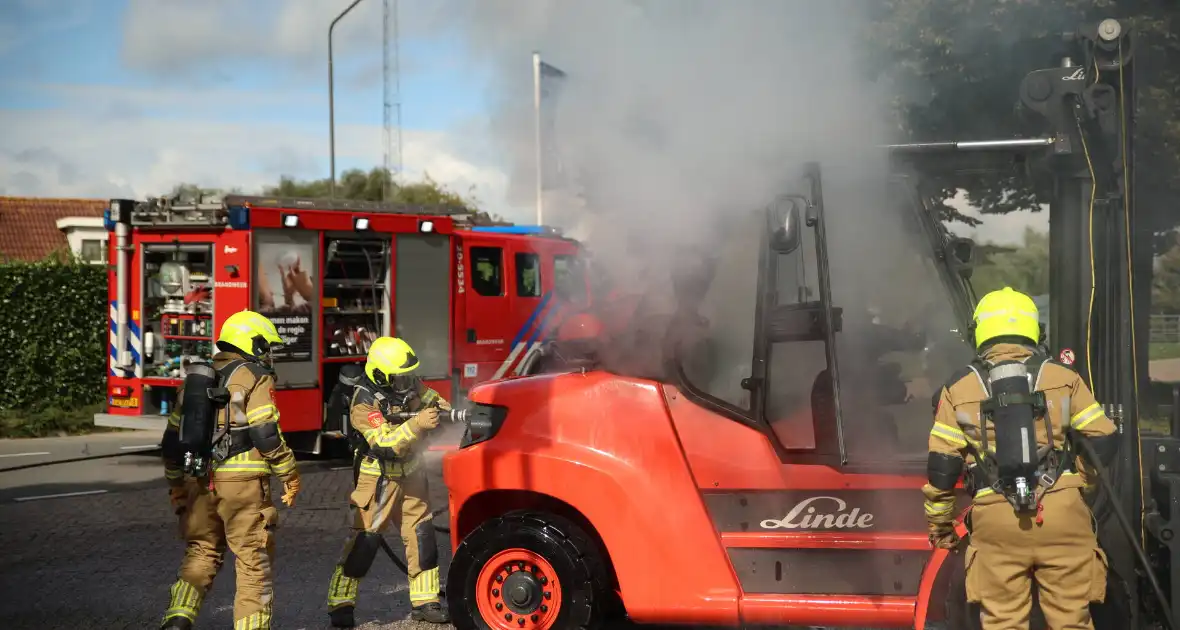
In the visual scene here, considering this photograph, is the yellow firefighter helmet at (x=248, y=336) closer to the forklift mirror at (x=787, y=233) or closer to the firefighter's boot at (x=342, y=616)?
the firefighter's boot at (x=342, y=616)

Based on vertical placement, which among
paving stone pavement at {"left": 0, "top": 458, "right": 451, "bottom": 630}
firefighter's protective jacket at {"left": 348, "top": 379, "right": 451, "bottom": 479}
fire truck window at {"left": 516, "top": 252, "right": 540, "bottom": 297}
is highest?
fire truck window at {"left": 516, "top": 252, "right": 540, "bottom": 297}

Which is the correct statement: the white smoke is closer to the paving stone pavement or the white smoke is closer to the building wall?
the paving stone pavement

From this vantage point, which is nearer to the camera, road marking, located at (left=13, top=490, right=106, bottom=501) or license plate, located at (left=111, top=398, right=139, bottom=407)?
road marking, located at (left=13, top=490, right=106, bottom=501)

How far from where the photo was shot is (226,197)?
1101 centimetres

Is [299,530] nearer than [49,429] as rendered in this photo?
Yes

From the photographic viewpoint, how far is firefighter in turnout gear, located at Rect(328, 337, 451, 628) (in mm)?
5660

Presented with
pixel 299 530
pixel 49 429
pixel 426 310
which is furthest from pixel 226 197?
pixel 49 429

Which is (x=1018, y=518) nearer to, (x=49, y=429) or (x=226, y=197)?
(x=226, y=197)

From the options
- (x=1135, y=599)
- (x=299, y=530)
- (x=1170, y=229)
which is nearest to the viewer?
(x=1135, y=599)

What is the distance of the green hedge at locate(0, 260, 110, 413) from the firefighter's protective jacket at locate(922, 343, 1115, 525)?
14.2 meters

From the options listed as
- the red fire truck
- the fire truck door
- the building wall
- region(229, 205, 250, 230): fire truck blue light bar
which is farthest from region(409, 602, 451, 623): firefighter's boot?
the building wall

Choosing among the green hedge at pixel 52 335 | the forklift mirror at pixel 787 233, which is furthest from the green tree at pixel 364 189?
the forklift mirror at pixel 787 233

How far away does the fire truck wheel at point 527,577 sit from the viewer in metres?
4.79

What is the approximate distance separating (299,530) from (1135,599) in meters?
6.00
